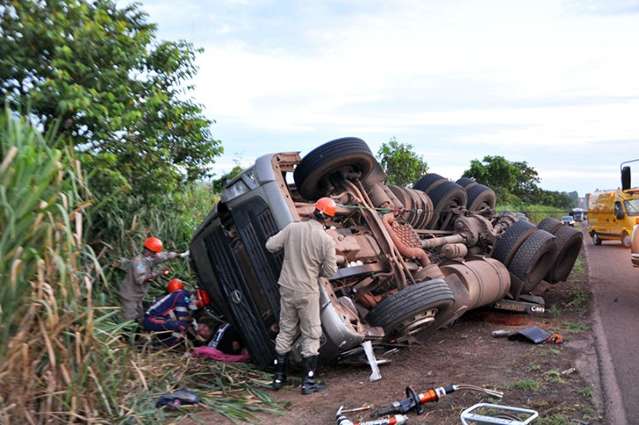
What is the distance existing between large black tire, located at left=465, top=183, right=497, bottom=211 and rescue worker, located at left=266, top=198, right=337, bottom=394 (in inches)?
202

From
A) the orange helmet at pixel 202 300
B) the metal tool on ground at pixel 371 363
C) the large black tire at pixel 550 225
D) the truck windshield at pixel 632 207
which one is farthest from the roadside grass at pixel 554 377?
the truck windshield at pixel 632 207

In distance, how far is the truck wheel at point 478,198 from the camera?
1005 cm

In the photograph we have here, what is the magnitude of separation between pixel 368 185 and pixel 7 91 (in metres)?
3.70

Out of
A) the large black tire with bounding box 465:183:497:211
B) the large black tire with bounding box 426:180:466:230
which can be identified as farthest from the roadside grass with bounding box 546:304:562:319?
the large black tire with bounding box 465:183:497:211

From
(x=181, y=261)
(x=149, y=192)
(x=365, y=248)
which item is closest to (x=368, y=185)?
(x=365, y=248)

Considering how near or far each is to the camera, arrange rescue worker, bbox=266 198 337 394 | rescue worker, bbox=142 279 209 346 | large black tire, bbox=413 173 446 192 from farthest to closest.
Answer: large black tire, bbox=413 173 446 192, rescue worker, bbox=142 279 209 346, rescue worker, bbox=266 198 337 394

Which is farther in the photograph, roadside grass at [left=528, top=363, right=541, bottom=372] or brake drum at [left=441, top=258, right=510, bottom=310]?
brake drum at [left=441, top=258, right=510, bottom=310]

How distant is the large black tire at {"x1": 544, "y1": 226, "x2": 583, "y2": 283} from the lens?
362 inches

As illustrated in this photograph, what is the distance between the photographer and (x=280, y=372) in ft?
17.9

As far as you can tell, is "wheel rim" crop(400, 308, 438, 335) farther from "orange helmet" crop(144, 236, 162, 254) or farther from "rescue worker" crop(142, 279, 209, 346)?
"orange helmet" crop(144, 236, 162, 254)

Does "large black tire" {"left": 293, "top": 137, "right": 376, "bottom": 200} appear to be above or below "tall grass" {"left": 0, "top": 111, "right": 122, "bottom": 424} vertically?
above

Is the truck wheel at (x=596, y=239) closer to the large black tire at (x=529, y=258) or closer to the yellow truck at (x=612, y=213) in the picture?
the yellow truck at (x=612, y=213)

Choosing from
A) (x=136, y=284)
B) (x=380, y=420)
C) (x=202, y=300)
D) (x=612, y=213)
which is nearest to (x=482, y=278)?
(x=202, y=300)

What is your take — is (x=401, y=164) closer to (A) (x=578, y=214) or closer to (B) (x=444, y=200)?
(B) (x=444, y=200)
